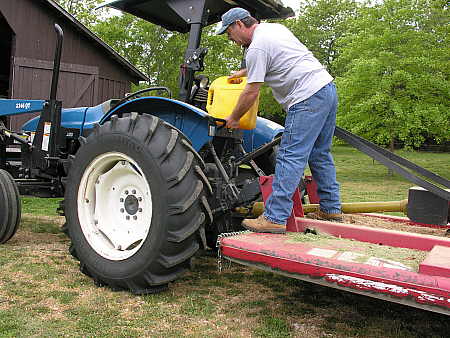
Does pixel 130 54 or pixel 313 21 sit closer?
pixel 130 54

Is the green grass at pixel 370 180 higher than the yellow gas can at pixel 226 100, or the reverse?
the yellow gas can at pixel 226 100

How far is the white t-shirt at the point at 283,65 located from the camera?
10.9 ft

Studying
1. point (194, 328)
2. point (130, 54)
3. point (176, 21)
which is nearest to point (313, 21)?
point (130, 54)

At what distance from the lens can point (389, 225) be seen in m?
3.96

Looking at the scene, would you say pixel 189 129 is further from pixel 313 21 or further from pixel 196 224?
pixel 313 21

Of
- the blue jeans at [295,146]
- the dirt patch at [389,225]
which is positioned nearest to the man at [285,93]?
the blue jeans at [295,146]

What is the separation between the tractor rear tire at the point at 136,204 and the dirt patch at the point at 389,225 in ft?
4.22

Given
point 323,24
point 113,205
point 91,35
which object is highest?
point 323,24

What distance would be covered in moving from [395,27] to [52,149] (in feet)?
50.9

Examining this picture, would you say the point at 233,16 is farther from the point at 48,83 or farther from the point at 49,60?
the point at 49,60

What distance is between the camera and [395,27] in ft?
57.8

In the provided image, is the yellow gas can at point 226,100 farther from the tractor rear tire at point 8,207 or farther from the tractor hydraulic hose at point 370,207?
the tractor rear tire at point 8,207

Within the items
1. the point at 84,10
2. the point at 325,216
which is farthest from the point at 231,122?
the point at 84,10

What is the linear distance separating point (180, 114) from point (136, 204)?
2.56 feet
